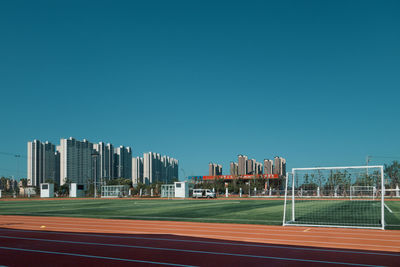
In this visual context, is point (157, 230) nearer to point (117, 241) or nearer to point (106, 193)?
point (117, 241)

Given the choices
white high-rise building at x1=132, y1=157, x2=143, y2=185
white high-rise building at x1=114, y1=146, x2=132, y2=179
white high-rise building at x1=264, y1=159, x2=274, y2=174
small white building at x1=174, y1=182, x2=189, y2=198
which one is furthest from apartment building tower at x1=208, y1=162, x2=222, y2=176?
small white building at x1=174, y1=182, x2=189, y2=198

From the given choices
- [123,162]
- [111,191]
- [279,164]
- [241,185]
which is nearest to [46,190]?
[111,191]

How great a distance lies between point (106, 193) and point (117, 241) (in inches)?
2020

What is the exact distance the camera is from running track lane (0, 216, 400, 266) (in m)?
7.29

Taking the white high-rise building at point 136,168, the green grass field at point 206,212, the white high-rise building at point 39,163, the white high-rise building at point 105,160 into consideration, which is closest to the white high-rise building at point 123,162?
the white high-rise building at point 136,168

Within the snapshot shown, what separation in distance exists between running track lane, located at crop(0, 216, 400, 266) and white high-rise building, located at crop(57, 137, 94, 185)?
12030 cm

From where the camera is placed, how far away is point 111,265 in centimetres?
705

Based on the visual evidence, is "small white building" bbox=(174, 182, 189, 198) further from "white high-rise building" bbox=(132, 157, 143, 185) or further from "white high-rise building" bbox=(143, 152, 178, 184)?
"white high-rise building" bbox=(132, 157, 143, 185)

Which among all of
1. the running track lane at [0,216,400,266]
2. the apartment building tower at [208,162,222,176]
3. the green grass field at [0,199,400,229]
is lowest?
the apartment building tower at [208,162,222,176]

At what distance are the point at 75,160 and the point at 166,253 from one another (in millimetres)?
128339

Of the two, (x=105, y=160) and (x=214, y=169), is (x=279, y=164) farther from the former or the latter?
(x=105, y=160)

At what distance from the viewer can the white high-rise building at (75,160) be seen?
415 feet

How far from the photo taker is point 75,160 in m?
129

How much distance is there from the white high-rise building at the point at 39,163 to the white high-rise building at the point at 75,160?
148 inches
